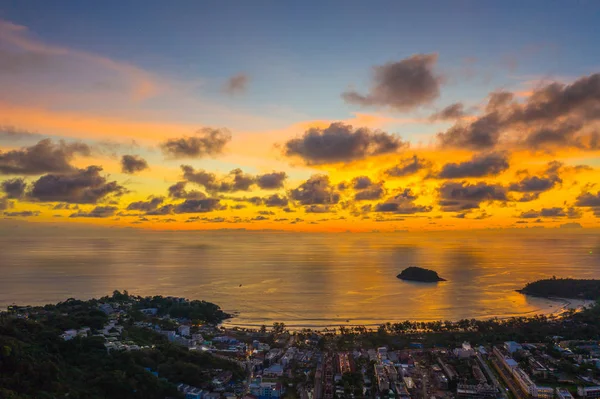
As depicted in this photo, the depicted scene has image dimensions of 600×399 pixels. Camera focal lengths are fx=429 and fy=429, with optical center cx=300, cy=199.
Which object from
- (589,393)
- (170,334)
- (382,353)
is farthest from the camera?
(170,334)

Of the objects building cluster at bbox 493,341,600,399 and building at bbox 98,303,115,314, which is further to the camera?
building at bbox 98,303,115,314

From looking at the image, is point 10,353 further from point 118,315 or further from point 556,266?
point 556,266

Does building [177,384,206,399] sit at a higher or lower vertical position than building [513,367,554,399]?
higher

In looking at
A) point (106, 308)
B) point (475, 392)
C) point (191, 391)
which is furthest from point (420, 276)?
point (191, 391)

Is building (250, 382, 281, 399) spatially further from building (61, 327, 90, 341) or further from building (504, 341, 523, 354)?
building (504, 341, 523, 354)

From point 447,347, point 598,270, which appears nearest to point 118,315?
point 447,347

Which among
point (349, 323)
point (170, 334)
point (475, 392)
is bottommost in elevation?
point (349, 323)

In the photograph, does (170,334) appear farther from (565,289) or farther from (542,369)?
(565,289)

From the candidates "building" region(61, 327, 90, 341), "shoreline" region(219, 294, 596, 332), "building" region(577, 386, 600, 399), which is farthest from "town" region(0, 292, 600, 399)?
"shoreline" region(219, 294, 596, 332)
